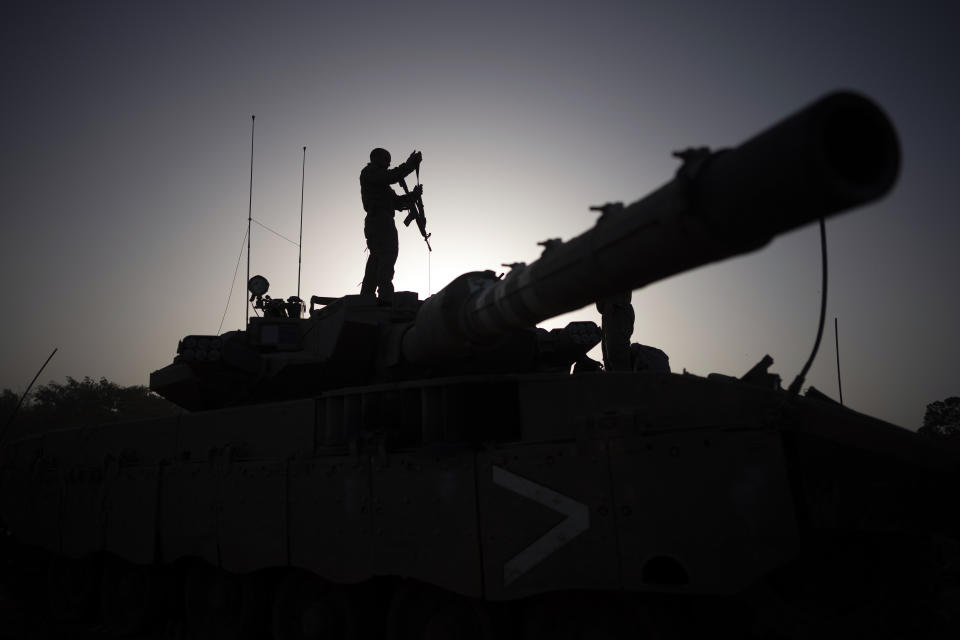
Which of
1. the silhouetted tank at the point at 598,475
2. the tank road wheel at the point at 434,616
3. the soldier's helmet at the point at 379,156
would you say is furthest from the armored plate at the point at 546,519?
the soldier's helmet at the point at 379,156

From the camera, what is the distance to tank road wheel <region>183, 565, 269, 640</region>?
7473mm

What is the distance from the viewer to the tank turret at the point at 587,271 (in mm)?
2555

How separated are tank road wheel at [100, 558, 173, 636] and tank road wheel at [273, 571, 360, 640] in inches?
98.9

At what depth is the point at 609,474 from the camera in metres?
4.92

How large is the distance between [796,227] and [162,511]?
7984 mm

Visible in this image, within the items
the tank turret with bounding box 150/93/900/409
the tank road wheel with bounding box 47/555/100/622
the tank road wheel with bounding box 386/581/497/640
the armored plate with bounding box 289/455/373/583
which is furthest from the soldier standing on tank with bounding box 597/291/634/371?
the tank road wheel with bounding box 47/555/100/622

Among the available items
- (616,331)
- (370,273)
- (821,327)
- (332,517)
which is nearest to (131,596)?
(332,517)

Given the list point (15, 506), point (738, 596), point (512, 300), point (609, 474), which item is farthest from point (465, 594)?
point (15, 506)

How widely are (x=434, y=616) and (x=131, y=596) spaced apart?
18.0 ft

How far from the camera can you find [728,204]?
286cm

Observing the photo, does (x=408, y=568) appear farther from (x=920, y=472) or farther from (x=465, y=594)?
(x=920, y=472)

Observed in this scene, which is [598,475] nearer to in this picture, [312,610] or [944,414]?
[312,610]

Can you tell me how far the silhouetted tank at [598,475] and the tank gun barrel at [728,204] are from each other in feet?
0.03

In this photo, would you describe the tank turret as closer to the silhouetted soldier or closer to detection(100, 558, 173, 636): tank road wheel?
the silhouetted soldier
